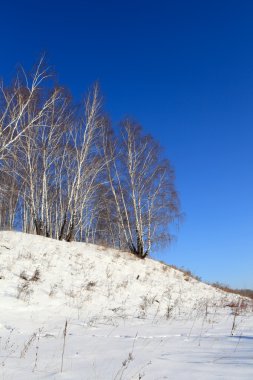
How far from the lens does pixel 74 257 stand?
14328mm

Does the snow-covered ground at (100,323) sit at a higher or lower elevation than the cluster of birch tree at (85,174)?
lower

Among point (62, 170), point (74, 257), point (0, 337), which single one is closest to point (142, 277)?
point (74, 257)

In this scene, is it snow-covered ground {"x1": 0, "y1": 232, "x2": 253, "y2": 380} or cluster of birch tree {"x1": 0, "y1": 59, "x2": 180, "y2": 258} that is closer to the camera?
snow-covered ground {"x1": 0, "y1": 232, "x2": 253, "y2": 380}

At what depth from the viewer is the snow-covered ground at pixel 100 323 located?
342 centimetres

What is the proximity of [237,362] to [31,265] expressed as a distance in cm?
931

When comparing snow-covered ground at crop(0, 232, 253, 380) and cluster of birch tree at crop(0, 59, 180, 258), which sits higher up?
cluster of birch tree at crop(0, 59, 180, 258)

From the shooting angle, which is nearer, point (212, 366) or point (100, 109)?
point (212, 366)

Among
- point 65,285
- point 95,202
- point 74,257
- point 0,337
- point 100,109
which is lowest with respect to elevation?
point 0,337

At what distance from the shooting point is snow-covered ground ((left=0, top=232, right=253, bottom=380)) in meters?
3.42

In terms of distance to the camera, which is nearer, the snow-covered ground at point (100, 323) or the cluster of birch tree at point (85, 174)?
the snow-covered ground at point (100, 323)

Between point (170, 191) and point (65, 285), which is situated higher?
point (170, 191)

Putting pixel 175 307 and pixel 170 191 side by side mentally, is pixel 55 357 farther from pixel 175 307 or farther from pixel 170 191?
pixel 170 191

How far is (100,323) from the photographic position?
23.7ft

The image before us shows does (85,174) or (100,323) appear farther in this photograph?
(85,174)
